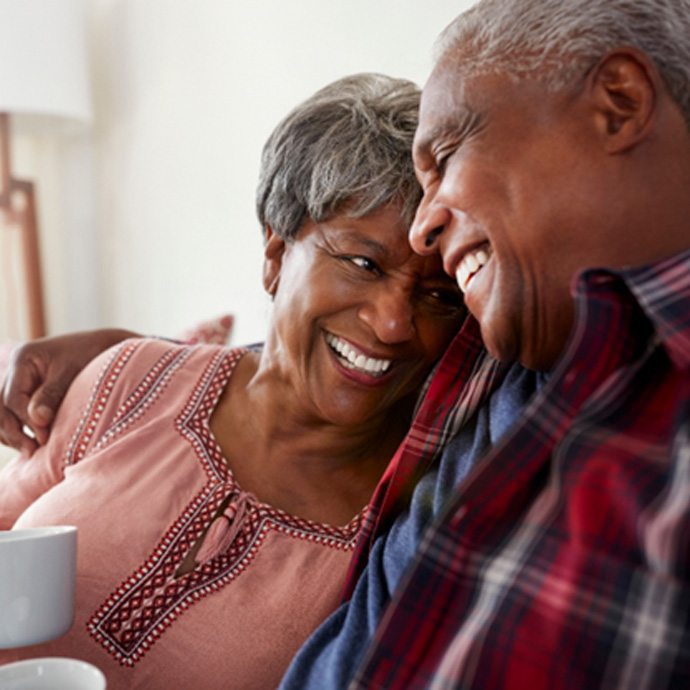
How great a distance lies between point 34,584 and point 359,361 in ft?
1.78

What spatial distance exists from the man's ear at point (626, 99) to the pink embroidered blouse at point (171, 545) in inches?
25.8

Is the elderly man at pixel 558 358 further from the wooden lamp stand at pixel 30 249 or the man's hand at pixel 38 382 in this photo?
the wooden lamp stand at pixel 30 249

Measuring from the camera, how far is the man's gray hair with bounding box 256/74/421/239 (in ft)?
4.18

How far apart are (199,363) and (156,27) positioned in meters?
1.85

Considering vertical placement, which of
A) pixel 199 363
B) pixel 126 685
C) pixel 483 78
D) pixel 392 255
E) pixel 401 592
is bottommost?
pixel 126 685

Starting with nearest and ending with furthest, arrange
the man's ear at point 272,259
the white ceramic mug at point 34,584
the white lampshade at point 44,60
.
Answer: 1. the white ceramic mug at point 34,584
2. the man's ear at point 272,259
3. the white lampshade at point 44,60

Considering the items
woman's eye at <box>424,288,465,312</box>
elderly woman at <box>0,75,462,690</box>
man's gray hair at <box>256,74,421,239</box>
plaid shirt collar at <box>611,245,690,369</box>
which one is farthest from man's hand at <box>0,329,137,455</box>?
plaid shirt collar at <box>611,245,690,369</box>

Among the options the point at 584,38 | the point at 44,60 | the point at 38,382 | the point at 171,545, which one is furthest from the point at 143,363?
the point at 44,60

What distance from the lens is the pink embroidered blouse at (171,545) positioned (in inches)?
48.0

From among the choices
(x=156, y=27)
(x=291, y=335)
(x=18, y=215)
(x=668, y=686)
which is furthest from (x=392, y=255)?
(x=18, y=215)

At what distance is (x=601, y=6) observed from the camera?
0.92m

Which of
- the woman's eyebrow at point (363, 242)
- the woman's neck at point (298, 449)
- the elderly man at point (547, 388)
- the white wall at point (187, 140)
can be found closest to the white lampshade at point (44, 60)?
the white wall at point (187, 140)

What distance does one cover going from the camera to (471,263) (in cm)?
99

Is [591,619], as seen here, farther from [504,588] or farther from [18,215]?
[18,215]
